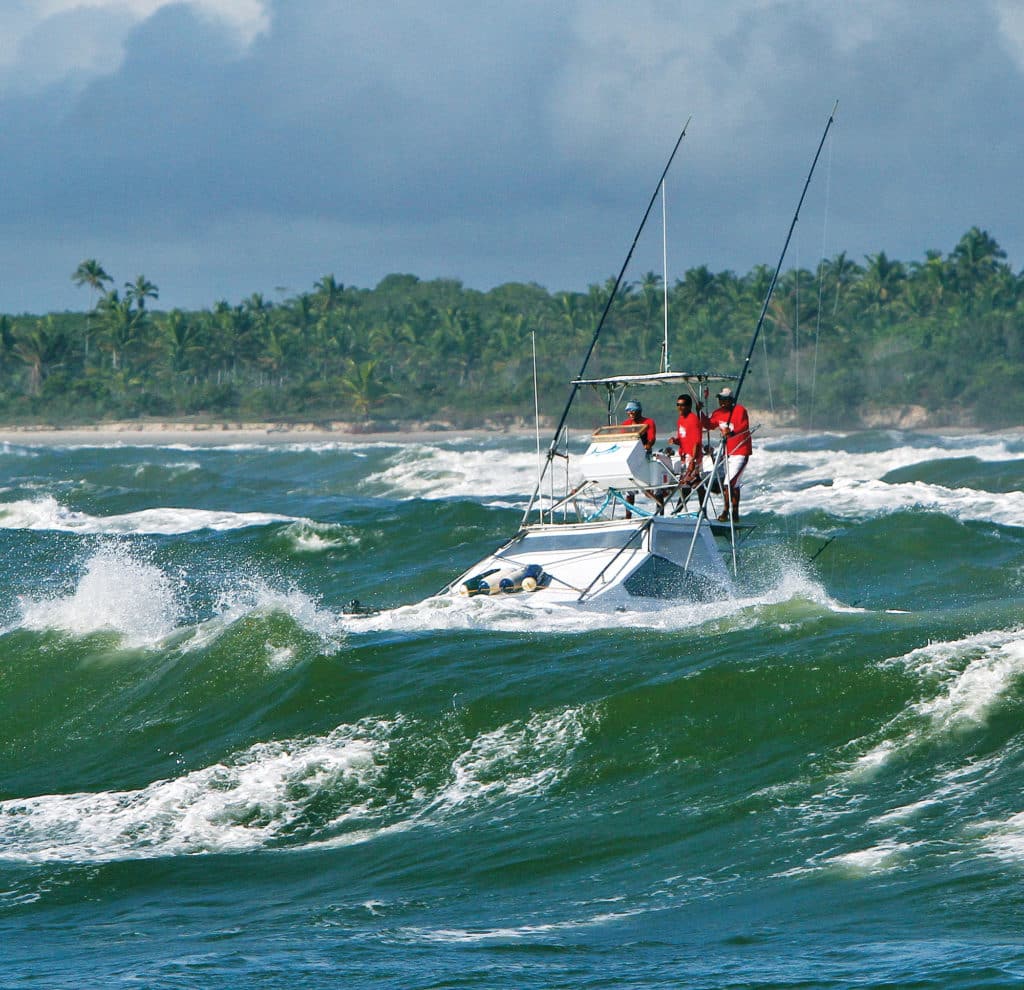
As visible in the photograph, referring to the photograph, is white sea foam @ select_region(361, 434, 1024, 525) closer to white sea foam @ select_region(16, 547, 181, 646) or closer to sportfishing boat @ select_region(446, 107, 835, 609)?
sportfishing boat @ select_region(446, 107, 835, 609)

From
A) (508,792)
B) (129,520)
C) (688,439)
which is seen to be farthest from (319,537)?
(508,792)

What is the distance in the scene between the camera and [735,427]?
1803 cm

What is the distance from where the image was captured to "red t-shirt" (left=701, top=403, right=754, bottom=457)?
1788cm

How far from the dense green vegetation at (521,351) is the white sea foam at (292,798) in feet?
299

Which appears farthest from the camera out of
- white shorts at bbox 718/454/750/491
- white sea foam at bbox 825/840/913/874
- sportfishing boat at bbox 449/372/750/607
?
white shorts at bbox 718/454/750/491

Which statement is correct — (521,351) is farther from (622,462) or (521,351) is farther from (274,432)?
(622,462)

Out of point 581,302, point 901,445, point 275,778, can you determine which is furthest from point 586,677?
point 581,302

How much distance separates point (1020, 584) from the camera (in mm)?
23047

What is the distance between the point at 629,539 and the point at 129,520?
2084cm

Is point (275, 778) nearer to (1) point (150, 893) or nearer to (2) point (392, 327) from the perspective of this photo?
(1) point (150, 893)

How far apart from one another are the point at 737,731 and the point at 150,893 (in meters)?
4.88

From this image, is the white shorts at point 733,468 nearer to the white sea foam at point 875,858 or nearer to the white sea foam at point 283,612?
the white sea foam at point 283,612

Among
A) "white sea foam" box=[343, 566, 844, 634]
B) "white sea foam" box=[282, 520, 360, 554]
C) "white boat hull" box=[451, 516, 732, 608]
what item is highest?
"white boat hull" box=[451, 516, 732, 608]

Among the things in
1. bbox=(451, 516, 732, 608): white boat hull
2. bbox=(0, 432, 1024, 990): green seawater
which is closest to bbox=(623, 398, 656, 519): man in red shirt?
bbox=(451, 516, 732, 608): white boat hull
